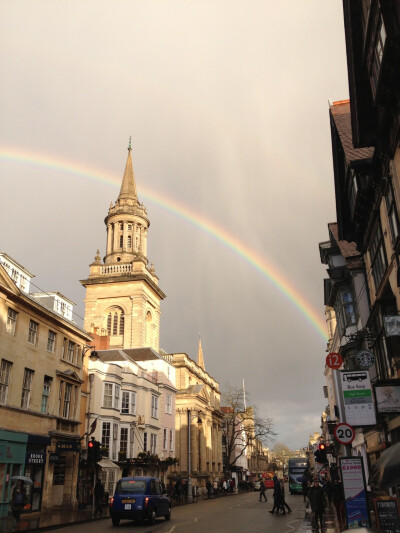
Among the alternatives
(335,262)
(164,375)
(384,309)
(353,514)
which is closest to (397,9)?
(384,309)

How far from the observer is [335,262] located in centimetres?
3262

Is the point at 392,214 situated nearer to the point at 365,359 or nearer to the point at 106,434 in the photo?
the point at 365,359

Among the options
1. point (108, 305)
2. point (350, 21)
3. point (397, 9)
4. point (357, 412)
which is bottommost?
point (357, 412)

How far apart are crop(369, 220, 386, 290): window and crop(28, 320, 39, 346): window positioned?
772 inches

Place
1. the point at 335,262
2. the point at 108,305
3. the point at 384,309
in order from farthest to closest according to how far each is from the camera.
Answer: the point at 108,305 → the point at 335,262 → the point at 384,309

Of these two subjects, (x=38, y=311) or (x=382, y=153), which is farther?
(x=38, y=311)

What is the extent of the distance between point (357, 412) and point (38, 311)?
19.9 m

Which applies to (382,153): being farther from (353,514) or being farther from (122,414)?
(122,414)

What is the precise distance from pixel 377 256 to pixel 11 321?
64.4 ft

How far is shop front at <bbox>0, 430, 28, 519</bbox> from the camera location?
24516mm

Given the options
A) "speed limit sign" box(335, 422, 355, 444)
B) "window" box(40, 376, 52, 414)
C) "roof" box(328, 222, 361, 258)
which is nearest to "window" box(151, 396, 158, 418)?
"window" box(40, 376, 52, 414)

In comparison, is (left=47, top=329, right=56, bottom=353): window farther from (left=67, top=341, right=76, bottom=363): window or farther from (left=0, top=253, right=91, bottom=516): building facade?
(left=67, top=341, right=76, bottom=363): window

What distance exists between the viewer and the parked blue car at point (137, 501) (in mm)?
20250

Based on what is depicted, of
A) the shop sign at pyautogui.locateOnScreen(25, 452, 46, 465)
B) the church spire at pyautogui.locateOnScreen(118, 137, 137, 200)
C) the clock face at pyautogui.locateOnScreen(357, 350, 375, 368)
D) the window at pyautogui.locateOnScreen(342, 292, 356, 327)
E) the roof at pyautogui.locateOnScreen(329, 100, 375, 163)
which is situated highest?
the church spire at pyautogui.locateOnScreen(118, 137, 137, 200)
